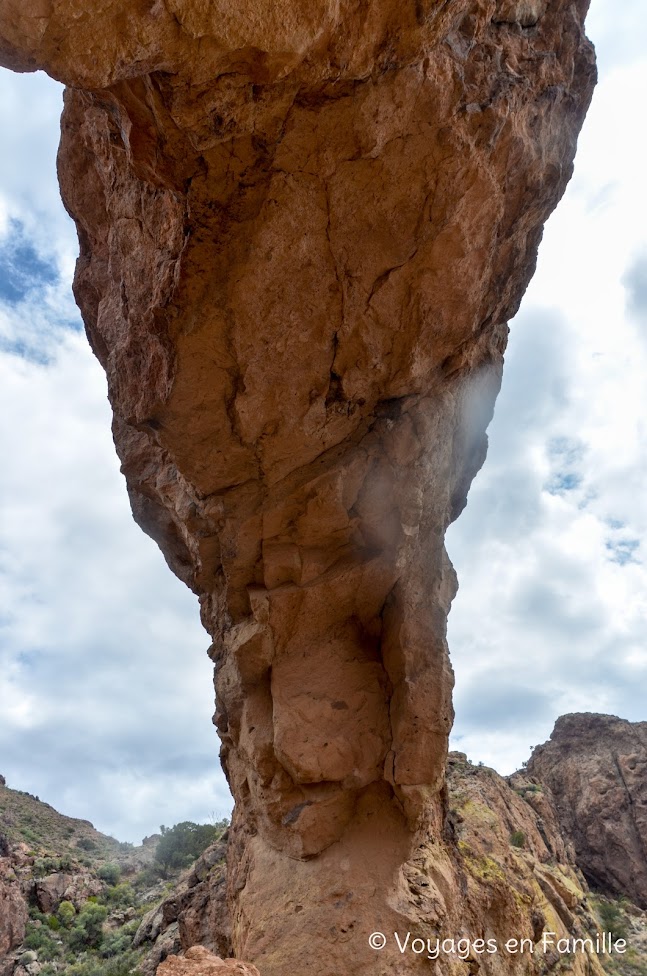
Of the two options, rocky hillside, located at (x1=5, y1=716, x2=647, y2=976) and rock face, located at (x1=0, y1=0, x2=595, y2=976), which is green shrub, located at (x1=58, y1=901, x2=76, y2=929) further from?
rock face, located at (x1=0, y1=0, x2=595, y2=976)

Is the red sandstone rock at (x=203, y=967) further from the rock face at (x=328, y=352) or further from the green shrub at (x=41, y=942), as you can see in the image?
the green shrub at (x=41, y=942)

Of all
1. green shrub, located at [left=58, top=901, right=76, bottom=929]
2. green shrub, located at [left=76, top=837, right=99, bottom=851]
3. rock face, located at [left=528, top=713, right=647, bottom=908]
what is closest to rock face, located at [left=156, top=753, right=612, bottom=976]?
green shrub, located at [left=58, top=901, right=76, bottom=929]

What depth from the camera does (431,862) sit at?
7699mm

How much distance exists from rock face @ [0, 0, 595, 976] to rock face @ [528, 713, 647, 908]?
85.1ft

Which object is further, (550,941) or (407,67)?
(550,941)

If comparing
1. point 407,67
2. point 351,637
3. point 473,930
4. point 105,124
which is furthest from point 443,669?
point 105,124

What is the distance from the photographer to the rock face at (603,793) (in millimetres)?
28219

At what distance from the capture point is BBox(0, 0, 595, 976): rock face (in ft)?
18.9

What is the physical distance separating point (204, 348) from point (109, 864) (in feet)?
110

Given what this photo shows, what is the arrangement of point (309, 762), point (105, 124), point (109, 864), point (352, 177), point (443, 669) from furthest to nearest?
point (109, 864) → point (443, 669) → point (309, 762) → point (105, 124) → point (352, 177)

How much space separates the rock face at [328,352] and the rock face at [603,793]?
2593 cm

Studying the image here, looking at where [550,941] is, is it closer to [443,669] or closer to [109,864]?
[443,669]

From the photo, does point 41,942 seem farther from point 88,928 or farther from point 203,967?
point 203,967

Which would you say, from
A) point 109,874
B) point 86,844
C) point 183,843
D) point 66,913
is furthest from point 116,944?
point 86,844
